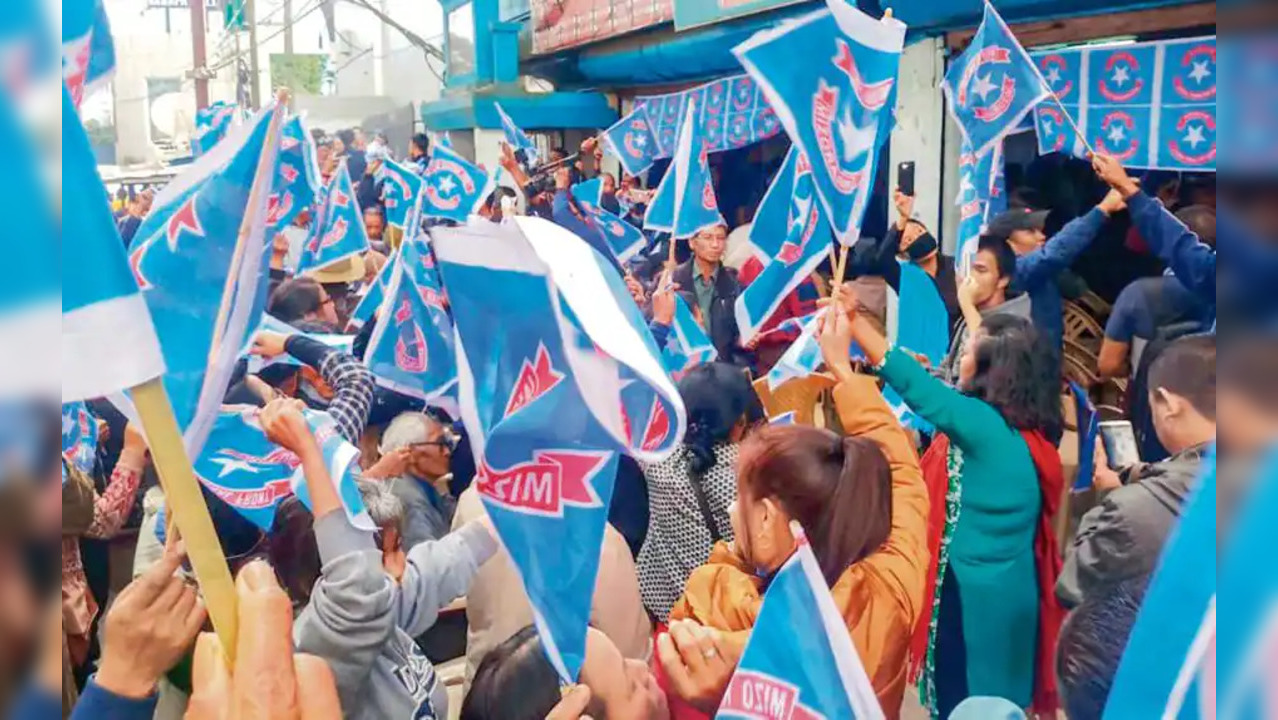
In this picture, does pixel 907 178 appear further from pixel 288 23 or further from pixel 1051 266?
pixel 288 23

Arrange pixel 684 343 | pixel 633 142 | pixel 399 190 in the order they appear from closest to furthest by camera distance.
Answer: pixel 684 343 → pixel 399 190 → pixel 633 142

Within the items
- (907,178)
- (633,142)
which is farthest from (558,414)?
(633,142)

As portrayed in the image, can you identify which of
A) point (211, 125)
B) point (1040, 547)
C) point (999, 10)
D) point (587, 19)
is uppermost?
point (587, 19)

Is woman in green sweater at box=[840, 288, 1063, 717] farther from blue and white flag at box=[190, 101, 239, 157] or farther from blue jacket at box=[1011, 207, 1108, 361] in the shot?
blue and white flag at box=[190, 101, 239, 157]

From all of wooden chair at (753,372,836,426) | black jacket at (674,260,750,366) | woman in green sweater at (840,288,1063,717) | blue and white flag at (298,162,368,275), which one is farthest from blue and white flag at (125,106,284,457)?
blue and white flag at (298,162,368,275)

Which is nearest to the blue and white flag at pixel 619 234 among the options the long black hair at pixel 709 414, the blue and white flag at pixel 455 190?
the blue and white flag at pixel 455 190

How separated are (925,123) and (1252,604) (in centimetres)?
723

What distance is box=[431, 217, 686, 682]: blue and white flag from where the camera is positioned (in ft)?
7.06

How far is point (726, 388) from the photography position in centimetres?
310

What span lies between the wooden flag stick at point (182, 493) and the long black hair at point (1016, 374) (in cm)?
216

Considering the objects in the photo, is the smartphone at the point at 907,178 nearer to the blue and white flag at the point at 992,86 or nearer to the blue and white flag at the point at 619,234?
the blue and white flag at the point at 619,234

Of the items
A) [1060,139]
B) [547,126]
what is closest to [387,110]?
[547,126]

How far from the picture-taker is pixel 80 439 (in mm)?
3076

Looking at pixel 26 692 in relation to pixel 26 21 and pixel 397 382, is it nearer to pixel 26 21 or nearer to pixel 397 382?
pixel 26 21
